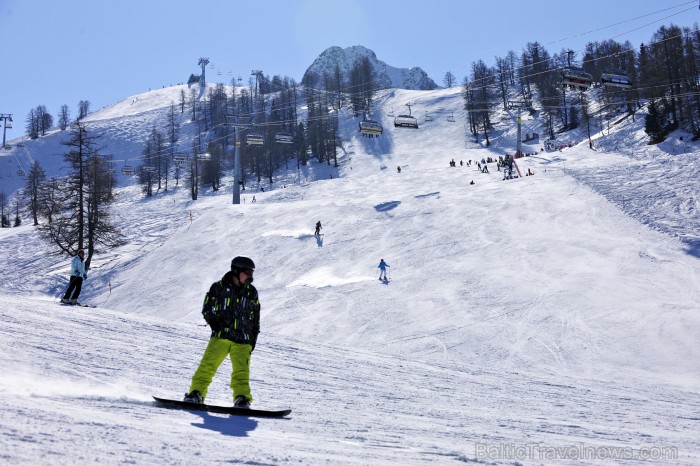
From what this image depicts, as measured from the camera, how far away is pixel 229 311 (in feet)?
17.4

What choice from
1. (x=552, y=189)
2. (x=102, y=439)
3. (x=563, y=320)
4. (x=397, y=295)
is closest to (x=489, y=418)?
(x=102, y=439)

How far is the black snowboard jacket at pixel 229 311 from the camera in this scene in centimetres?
528

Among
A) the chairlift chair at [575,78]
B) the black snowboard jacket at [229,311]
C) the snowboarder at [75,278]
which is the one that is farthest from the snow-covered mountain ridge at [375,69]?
the black snowboard jacket at [229,311]

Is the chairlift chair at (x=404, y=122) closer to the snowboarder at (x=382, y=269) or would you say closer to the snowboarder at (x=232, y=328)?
the snowboarder at (x=382, y=269)

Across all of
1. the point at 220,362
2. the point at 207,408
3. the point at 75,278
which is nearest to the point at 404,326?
the point at 75,278

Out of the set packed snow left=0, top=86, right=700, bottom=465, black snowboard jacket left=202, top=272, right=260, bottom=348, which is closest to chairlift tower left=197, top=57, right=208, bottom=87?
packed snow left=0, top=86, right=700, bottom=465

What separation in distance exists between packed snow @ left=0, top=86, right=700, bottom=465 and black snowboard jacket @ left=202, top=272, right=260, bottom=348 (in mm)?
901

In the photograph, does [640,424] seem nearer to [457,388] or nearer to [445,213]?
[457,388]

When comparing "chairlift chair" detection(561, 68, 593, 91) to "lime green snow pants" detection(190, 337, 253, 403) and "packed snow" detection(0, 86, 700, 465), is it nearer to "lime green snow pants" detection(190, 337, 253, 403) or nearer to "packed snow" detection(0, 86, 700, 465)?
"packed snow" detection(0, 86, 700, 465)

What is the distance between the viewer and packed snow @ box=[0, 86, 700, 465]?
15.0 feet

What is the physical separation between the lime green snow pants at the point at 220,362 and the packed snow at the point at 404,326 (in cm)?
51

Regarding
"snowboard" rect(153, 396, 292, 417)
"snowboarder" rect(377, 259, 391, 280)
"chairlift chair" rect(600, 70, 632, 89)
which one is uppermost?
"chairlift chair" rect(600, 70, 632, 89)

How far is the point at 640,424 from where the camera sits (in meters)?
6.88

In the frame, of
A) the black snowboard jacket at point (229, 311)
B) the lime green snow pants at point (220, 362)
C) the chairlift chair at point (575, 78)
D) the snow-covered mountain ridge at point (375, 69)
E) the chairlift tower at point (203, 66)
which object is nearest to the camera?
the lime green snow pants at point (220, 362)
